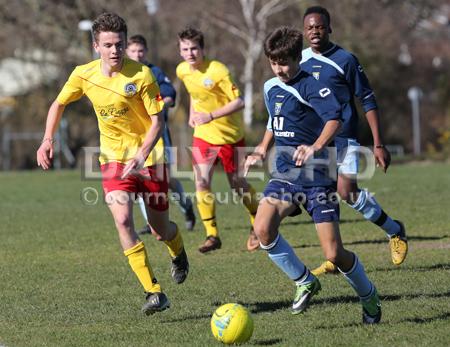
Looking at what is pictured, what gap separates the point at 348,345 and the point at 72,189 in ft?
50.8

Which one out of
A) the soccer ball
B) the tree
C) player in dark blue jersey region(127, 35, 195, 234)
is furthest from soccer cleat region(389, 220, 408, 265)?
the tree

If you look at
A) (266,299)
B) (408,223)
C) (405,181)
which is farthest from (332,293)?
→ (405,181)

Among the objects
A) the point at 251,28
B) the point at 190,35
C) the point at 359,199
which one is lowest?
the point at 359,199

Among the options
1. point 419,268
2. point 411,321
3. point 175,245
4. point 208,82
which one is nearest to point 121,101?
point 175,245

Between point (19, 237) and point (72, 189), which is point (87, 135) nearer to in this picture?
point (72, 189)

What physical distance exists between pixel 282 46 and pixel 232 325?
1846 mm

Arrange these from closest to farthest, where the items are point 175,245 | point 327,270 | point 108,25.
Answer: point 108,25, point 175,245, point 327,270

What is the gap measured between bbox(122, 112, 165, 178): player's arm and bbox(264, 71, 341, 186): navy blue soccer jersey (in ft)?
2.78

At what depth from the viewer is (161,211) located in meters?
7.15

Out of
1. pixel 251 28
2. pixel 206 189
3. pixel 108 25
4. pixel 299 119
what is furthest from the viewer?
pixel 251 28

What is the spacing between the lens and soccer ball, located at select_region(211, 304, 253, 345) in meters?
5.64

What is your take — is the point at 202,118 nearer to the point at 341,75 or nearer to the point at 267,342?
the point at 341,75

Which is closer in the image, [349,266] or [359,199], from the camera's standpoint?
[349,266]

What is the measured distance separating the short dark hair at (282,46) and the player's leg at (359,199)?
7.60 ft
